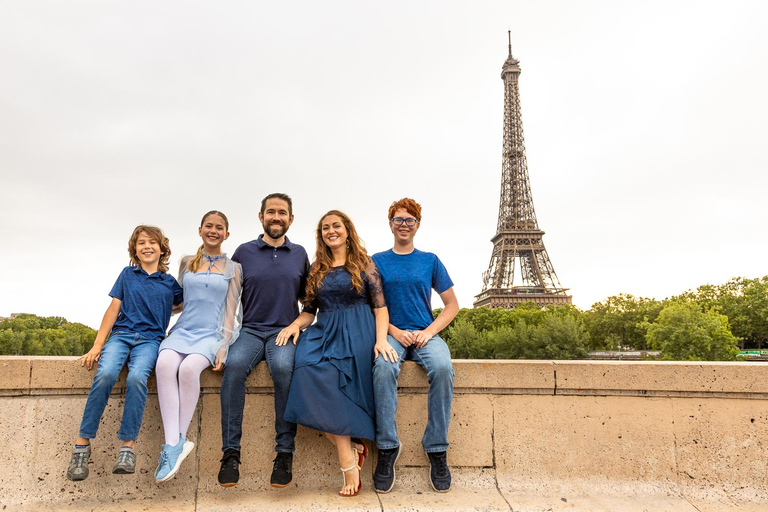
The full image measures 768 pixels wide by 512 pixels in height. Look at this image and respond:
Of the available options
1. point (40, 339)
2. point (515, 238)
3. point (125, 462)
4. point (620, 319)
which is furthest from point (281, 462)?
point (40, 339)

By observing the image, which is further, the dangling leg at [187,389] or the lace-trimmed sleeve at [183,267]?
the lace-trimmed sleeve at [183,267]

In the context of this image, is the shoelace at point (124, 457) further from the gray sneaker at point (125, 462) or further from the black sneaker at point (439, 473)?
the black sneaker at point (439, 473)

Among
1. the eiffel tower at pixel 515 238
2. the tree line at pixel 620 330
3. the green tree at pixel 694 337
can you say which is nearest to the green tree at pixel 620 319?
the tree line at pixel 620 330

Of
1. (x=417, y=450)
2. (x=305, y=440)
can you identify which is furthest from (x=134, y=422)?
(x=417, y=450)

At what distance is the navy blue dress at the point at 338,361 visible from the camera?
383cm

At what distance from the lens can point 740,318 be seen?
4850 cm

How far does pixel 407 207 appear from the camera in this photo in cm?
457

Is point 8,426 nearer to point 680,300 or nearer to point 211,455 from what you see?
point 211,455

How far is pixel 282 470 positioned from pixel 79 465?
1.31 meters

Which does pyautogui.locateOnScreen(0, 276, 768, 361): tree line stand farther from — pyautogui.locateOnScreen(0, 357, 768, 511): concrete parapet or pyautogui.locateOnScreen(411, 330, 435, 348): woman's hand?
pyautogui.locateOnScreen(411, 330, 435, 348): woman's hand

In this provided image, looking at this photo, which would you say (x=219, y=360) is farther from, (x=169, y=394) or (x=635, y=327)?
(x=635, y=327)

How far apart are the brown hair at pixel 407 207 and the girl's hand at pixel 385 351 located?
3.66ft

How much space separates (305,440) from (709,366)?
10.3 ft

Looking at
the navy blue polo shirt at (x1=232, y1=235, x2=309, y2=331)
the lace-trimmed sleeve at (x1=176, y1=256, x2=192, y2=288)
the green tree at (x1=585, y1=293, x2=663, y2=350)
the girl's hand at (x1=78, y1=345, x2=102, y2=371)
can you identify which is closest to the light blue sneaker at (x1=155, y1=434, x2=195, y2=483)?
the girl's hand at (x1=78, y1=345, x2=102, y2=371)
